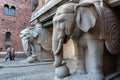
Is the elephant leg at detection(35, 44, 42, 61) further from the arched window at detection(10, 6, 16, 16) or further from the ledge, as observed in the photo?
the arched window at detection(10, 6, 16, 16)

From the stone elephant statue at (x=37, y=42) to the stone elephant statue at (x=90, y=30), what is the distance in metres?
4.79

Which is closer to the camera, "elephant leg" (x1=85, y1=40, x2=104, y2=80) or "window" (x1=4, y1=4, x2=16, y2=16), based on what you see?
"elephant leg" (x1=85, y1=40, x2=104, y2=80)

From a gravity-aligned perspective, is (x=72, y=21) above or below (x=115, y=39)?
above

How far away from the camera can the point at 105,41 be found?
2746 mm

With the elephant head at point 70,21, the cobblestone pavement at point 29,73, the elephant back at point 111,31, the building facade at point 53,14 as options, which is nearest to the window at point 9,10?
the building facade at point 53,14

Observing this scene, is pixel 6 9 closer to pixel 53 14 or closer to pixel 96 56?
pixel 53 14

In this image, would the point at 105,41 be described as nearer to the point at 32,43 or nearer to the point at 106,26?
the point at 106,26

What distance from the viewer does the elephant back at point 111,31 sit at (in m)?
2.75

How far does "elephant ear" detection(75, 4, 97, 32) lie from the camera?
101 inches

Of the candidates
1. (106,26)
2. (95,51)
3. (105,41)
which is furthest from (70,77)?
(106,26)

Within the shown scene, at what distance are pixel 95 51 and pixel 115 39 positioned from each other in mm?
431

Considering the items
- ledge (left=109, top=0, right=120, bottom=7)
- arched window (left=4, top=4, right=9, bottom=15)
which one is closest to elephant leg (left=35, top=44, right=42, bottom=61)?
ledge (left=109, top=0, right=120, bottom=7)

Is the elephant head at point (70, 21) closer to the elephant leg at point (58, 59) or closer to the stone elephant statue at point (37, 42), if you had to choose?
the elephant leg at point (58, 59)

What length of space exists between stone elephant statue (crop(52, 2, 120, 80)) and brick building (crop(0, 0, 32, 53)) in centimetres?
1253
